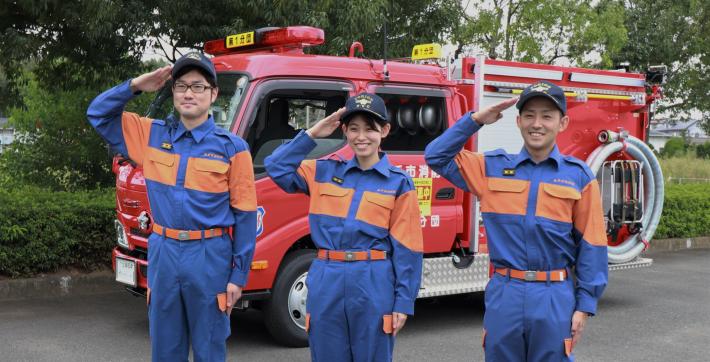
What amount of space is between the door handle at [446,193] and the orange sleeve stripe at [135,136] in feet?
11.4

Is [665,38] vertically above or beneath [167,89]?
above

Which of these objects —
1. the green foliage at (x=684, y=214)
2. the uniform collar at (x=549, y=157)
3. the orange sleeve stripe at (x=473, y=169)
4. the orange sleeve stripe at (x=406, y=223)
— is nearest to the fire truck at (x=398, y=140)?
the orange sleeve stripe at (x=406, y=223)

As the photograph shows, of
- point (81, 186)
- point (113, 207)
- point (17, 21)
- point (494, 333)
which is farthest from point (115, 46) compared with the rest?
point (494, 333)

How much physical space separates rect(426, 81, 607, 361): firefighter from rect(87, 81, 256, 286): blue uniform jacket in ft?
4.01

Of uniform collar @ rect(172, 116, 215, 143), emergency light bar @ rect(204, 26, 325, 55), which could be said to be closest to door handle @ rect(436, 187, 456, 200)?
emergency light bar @ rect(204, 26, 325, 55)

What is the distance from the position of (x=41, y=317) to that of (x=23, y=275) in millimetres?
1025

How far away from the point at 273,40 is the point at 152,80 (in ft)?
9.97

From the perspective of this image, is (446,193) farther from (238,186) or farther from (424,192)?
(238,186)

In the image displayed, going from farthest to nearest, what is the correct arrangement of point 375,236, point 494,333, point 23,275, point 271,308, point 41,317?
point 23,275 < point 41,317 < point 271,308 < point 375,236 < point 494,333

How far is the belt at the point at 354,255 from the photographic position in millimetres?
4031

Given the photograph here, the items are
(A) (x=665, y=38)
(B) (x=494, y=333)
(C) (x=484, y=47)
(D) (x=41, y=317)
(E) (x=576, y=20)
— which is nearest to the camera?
(B) (x=494, y=333)

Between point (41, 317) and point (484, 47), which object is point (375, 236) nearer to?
point (41, 317)

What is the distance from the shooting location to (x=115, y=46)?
31.4 ft

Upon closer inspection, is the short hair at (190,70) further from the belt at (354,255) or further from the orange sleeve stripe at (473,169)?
the orange sleeve stripe at (473,169)
